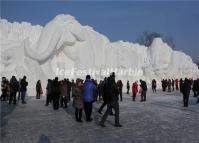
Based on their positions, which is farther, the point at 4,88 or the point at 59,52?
the point at 59,52

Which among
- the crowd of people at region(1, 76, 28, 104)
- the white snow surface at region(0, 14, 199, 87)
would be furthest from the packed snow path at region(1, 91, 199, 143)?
the white snow surface at region(0, 14, 199, 87)

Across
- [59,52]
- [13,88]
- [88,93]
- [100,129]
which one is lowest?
[100,129]

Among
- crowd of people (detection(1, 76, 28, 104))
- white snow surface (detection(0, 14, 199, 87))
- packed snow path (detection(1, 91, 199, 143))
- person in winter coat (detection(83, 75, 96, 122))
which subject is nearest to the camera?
packed snow path (detection(1, 91, 199, 143))

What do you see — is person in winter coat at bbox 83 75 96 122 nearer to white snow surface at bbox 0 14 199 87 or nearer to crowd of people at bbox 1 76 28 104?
crowd of people at bbox 1 76 28 104

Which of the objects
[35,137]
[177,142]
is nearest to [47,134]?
[35,137]

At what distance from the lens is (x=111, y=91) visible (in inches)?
545

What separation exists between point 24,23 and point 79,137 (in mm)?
52741

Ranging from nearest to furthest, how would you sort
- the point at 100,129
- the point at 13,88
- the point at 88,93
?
the point at 100,129 → the point at 88,93 → the point at 13,88

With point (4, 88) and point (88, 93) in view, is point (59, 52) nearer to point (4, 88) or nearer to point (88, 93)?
point (4, 88)

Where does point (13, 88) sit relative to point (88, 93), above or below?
above

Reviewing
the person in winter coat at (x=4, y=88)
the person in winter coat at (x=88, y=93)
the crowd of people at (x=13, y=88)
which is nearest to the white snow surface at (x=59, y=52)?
the person in winter coat at (x=4, y=88)

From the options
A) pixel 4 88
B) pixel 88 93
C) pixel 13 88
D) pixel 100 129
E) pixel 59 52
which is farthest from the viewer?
pixel 59 52

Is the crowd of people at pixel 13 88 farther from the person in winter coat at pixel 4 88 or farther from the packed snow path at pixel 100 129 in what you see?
the packed snow path at pixel 100 129

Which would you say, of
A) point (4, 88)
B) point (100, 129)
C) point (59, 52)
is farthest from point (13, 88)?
point (59, 52)
